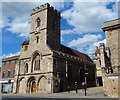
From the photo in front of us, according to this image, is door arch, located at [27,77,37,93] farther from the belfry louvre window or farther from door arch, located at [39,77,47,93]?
the belfry louvre window

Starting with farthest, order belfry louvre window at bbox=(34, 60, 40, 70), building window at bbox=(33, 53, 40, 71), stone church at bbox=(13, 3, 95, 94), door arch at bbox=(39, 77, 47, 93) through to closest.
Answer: building window at bbox=(33, 53, 40, 71), belfry louvre window at bbox=(34, 60, 40, 70), stone church at bbox=(13, 3, 95, 94), door arch at bbox=(39, 77, 47, 93)

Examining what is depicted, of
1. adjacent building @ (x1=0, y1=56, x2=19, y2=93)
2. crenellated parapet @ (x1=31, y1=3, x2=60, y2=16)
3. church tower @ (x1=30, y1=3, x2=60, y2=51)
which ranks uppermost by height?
crenellated parapet @ (x1=31, y1=3, x2=60, y2=16)

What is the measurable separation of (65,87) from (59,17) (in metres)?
19.0

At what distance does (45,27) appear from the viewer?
3281 centimetres

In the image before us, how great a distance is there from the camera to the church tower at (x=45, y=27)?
3275cm

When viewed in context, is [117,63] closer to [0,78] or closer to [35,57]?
[35,57]

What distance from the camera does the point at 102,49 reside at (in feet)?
72.6

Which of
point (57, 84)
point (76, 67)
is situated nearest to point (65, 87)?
point (57, 84)

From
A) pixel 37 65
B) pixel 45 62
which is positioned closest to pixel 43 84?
pixel 45 62

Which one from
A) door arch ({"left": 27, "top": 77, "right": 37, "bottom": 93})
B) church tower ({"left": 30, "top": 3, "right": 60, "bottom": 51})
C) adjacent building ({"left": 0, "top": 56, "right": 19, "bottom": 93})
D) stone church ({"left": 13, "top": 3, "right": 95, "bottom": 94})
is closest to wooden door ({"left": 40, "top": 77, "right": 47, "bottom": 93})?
stone church ({"left": 13, "top": 3, "right": 95, "bottom": 94})

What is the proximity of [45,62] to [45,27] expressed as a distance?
28.2ft

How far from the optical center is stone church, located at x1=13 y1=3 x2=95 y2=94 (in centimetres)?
2864

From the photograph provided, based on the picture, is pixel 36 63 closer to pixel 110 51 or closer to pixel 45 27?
pixel 45 27

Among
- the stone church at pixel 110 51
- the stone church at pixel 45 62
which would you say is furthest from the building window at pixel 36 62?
the stone church at pixel 110 51
